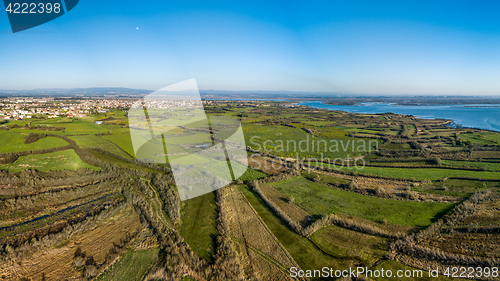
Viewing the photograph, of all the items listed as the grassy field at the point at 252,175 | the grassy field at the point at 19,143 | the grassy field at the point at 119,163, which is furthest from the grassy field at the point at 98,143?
the grassy field at the point at 252,175

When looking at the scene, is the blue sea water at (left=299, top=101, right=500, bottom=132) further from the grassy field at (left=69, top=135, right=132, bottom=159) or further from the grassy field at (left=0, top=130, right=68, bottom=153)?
the grassy field at (left=0, top=130, right=68, bottom=153)

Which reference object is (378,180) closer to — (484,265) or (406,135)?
(484,265)

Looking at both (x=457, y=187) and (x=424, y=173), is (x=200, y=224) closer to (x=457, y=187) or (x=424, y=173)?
(x=457, y=187)

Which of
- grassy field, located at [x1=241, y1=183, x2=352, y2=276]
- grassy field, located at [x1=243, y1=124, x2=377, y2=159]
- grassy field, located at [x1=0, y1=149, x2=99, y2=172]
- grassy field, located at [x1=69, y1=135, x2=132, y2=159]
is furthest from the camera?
grassy field, located at [x1=243, y1=124, x2=377, y2=159]

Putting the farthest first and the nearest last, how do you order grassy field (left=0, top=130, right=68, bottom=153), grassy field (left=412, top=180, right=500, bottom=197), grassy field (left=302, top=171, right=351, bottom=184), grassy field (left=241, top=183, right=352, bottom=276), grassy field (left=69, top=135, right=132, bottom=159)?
grassy field (left=69, top=135, right=132, bottom=159)
grassy field (left=0, top=130, right=68, bottom=153)
grassy field (left=302, top=171, right=351, bottom=184)
grassy field (left=412, top=180, right=500, bottom=197)
grassy field (left=241, top=183, right=352, bottom=276)

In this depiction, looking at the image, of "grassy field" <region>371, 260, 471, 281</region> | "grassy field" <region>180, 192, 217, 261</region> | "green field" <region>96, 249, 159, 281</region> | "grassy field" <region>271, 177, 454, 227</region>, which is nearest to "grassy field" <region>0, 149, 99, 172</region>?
"grassy field" <region>180, 192, 217, 261</region>

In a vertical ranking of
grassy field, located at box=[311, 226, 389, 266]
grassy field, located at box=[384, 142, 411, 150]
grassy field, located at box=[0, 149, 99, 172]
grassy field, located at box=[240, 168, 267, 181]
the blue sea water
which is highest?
the blue sea water
